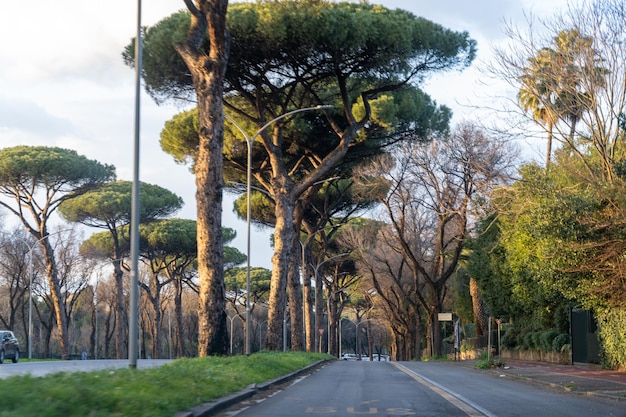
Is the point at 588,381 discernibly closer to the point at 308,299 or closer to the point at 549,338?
the point at 549,338

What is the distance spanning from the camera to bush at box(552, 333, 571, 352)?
33.5m

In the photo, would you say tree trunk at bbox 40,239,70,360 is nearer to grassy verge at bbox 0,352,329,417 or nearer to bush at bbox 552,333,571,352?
bush at bbox 552,333,571,352

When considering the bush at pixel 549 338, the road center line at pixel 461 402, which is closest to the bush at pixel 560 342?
the bush at pixel 549 338

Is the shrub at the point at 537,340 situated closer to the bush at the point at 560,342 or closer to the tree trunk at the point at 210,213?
the bush at the point at 560,342

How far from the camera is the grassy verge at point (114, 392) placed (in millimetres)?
8391

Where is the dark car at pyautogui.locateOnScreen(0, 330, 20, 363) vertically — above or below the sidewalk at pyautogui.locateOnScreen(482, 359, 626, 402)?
above

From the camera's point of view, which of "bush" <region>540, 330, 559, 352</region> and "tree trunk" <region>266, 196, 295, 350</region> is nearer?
"tree trunk" <region>266, 196, 295, 350</region>

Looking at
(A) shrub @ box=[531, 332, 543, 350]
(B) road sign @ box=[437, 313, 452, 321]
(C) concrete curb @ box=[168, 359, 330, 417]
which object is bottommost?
(C) concrete curb @ box=[168, 359, 330, 417]

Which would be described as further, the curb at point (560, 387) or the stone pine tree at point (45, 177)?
the stone pine tree at point (45, 177)

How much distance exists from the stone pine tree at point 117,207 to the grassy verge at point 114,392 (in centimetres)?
3807

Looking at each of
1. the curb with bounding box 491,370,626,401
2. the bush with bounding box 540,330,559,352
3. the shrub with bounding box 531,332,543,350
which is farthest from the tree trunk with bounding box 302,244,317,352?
the curb with bounding box 491,370,626,401

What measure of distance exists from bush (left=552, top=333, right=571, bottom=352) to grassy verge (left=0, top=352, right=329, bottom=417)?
20991mm

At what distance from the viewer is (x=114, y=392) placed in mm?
9984

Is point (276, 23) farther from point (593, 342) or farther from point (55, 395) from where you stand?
point (55, 395)
